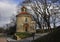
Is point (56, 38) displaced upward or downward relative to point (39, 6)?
downward

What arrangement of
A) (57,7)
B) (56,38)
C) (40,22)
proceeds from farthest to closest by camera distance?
(40,22), (57,7), (56,38)

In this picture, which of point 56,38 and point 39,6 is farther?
point 39,6

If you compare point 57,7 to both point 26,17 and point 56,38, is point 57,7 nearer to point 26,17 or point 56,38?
point 56,38

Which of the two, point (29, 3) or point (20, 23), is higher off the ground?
point (29, 3)

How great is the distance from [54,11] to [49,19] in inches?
130

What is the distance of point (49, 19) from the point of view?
5147 centimetres

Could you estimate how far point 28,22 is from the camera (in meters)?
93.9

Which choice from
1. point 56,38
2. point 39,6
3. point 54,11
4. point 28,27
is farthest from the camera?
point 28,27

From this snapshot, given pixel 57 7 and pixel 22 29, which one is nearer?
pixel 57 7

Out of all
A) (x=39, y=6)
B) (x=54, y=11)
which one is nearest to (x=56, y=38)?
(x=54, y=11)

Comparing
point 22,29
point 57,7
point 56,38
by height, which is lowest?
point 22,29

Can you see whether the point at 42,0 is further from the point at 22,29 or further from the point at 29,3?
the point at 22,29

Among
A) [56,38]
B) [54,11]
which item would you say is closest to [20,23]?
[54,11]

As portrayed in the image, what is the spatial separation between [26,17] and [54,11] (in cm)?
4514
